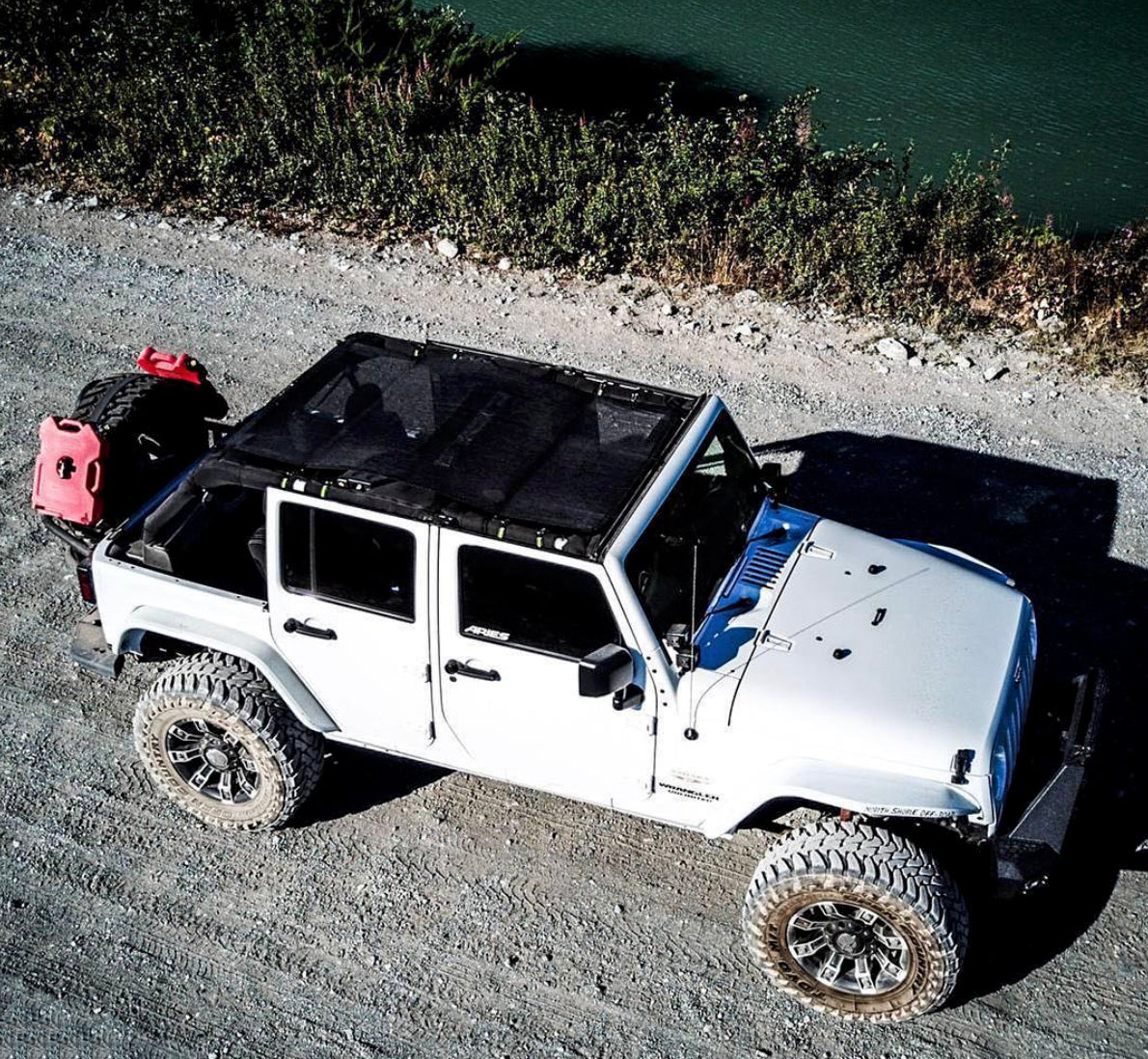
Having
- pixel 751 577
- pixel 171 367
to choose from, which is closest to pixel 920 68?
pixel 171 367

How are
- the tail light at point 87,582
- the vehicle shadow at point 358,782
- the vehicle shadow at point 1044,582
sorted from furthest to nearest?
the vehicle shadow at point 358,782
the tail light at point 87,582
the vehicle shadow at point 1044,582

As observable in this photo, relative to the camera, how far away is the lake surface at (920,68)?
1536 centimetres

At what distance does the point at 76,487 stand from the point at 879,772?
4.52m

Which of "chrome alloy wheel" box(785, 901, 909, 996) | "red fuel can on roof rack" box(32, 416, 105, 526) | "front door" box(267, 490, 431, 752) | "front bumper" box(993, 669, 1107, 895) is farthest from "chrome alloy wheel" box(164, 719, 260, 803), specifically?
"front bumper" box(993, 669, 1107, 895)

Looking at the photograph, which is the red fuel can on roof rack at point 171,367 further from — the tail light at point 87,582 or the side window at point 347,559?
the side window at point 347,559

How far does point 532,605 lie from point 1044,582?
413 cm

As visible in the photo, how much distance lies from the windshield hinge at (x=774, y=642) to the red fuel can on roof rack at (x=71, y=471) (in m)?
3.74

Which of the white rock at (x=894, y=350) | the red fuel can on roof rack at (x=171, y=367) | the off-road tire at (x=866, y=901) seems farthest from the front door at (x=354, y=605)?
the white rock at (x=894, y=350)

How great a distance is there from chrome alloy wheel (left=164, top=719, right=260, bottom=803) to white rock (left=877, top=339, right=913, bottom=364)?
6.27 meters

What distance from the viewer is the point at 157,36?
14.2 metres

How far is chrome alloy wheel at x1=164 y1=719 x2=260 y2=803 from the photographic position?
6488mm

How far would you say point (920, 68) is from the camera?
17484mm

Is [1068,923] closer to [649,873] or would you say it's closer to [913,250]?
[649,873]

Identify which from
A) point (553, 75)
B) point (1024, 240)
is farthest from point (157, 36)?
point (1024, 240)
